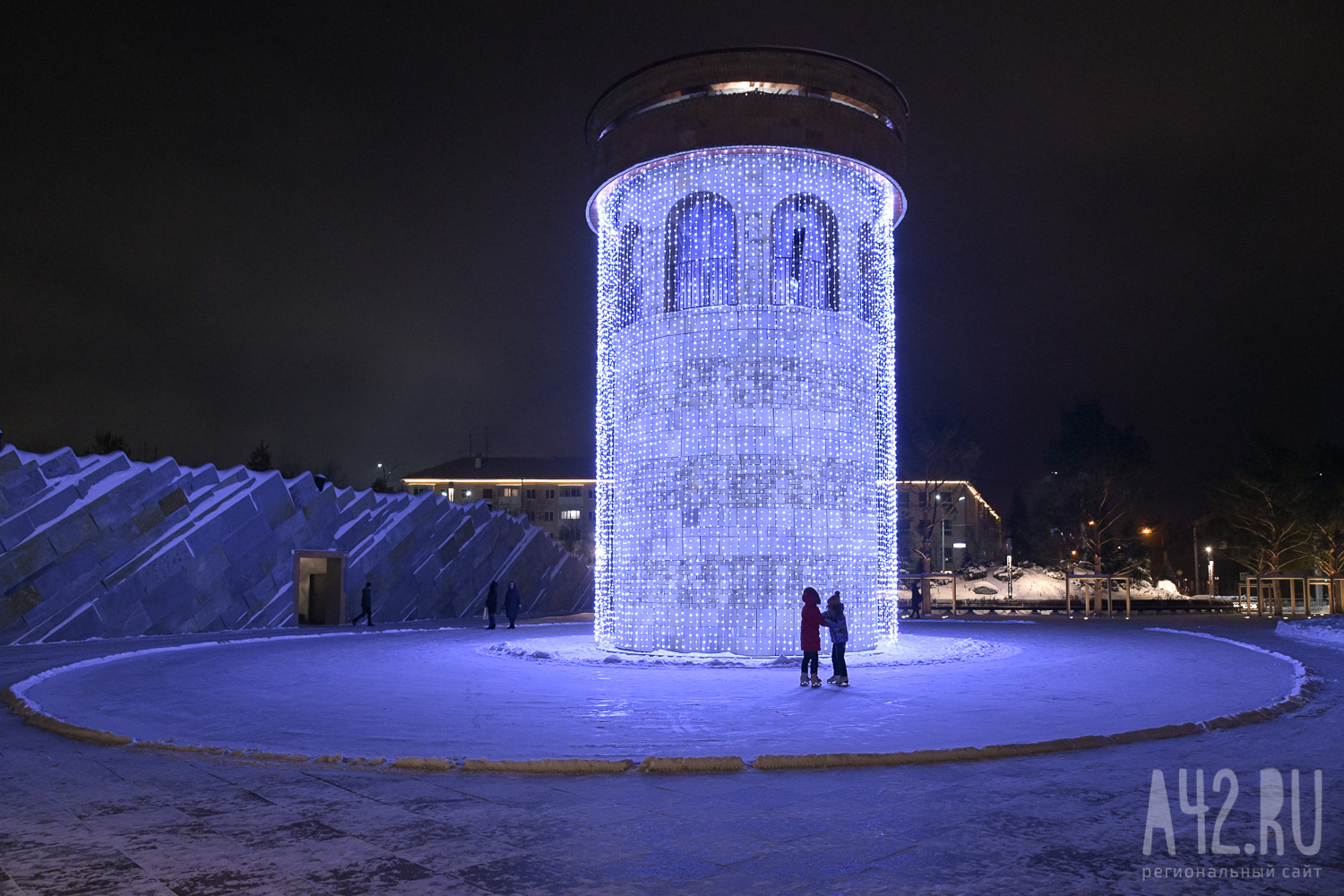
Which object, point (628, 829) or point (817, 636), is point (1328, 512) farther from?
point (628, 829)

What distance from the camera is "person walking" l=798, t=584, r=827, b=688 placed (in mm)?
13352

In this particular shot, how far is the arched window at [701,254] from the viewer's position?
19812mm

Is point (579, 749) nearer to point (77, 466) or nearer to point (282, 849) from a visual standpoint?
point (282, 849)

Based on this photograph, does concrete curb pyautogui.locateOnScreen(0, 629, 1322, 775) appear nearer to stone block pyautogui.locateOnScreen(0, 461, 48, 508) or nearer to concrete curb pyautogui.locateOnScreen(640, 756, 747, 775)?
concrete curb pyautogui.locateOnScreen(640, 756, 747, 775)

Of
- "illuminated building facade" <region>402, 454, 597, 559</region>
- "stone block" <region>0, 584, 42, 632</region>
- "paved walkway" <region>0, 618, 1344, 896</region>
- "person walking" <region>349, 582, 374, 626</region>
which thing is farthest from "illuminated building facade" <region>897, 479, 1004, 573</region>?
"paved walkway" <region>0, 618, 1344, 896</region>

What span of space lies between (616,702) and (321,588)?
27619 mm

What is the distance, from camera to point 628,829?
5.98m

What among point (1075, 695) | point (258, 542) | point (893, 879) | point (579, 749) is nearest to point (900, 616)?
point (258, 542)

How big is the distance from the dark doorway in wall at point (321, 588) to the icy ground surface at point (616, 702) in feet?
40.1

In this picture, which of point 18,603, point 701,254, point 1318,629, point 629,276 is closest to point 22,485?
point 18,603

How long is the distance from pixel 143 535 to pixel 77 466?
2.39 metres

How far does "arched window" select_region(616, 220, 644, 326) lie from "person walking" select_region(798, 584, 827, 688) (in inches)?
358

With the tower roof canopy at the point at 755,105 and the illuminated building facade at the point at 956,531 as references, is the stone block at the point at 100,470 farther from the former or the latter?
the illuminated building facade at the point at 956,531

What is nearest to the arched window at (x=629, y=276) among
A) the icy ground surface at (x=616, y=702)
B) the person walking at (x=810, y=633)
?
the icy ground surface at (x=616, y=702)
